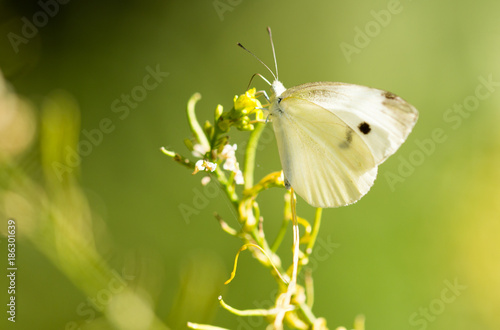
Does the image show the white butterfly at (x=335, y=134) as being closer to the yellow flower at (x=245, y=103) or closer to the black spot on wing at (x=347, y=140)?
the black spot on wing at (x=347, y=140)

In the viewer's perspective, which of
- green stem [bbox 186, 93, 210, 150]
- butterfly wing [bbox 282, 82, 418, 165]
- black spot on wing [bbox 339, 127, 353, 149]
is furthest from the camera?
black spot on wing [bbox 339, 127, 353, 149]

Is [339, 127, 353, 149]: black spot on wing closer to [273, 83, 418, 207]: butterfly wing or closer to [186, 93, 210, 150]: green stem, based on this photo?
[273, 83, 418, 207]: butterfly wing

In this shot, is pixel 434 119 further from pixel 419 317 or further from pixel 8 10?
pixel 8 10

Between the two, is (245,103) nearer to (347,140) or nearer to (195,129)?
(195,129)

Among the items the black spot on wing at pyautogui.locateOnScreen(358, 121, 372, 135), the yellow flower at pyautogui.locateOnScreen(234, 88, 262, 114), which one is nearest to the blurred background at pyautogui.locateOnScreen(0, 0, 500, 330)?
the yellow flower at pyautogui.locateOnScreen(234, 88, 262, 114)

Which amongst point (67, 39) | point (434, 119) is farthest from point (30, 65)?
point (434, 119)
